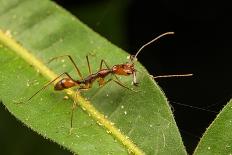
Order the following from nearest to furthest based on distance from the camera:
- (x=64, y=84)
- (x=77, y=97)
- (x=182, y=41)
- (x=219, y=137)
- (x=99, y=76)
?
(x=219, y=137), (x=77, y=97), (x=64, y=84), (x=99, y=76), (x=182, y=41)

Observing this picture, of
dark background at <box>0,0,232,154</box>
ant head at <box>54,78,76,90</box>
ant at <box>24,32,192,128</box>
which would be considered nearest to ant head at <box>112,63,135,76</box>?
ant at <box>24,32,192,128</box>

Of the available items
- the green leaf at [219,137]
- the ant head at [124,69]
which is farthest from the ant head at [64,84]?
the green leaf at [219,137]

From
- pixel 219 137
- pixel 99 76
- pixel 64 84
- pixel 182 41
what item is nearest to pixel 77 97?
pixel 64 84

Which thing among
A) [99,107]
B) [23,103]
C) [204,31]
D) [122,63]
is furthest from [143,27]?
[23,103]

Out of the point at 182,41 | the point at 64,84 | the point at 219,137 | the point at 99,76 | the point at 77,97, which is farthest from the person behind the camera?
the point at 182,41

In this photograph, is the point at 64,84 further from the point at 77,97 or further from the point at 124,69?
the point at 124,69

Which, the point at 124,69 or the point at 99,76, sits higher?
the point at 124,69

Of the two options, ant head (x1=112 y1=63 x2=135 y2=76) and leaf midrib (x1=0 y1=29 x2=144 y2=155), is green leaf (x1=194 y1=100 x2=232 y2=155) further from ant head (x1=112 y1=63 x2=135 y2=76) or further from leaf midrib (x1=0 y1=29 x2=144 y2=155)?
ant head (x1=112 y1=63 x2=135 y2=76)

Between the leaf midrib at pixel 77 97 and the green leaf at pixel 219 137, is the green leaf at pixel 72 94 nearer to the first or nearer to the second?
the leaf midrib at pixel 77 97
